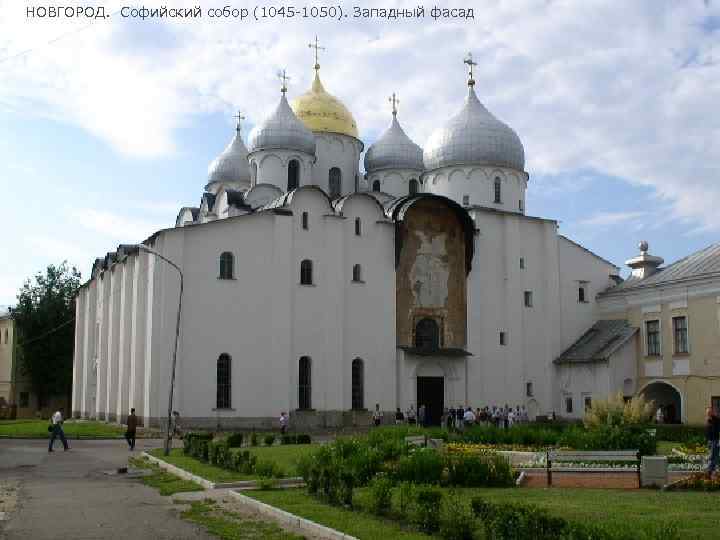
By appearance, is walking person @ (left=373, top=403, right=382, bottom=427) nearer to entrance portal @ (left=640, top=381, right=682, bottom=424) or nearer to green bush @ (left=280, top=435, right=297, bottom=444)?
green bush @ (left=280, top=435, right=297, bottom=444)

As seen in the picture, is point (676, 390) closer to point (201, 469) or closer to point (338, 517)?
point (201, 469)

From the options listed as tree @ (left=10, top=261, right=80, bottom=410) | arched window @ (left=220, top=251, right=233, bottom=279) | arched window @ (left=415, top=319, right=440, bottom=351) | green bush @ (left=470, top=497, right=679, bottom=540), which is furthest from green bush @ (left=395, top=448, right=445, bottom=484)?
tree @ (left=10, top=261, right=80, bottom=410)

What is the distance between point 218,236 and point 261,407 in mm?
7124

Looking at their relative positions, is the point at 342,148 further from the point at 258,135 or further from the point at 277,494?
the point at 277,494

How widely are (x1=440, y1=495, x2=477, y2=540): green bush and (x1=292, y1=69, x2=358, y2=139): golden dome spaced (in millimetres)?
36769

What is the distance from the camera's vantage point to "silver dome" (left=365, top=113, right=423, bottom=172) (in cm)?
4622

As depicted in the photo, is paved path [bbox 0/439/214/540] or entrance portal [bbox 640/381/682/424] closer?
paved path [bbox 0/439/214/540]

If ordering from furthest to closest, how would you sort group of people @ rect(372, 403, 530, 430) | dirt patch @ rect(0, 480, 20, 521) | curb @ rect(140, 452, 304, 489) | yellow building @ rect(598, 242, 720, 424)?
group of people @ rect(372, 403, 530, 430) < yellow building @ rect(598, 242, 720, 424) < curb @ rect(140, 452, 304, 489) < dirt patch @ rect(0, 480, 20, 521)

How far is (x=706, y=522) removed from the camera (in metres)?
10.2

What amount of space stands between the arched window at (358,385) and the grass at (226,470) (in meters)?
11.4

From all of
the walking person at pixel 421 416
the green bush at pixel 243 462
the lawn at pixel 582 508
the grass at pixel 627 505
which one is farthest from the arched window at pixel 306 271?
the grass at pixel 627 505

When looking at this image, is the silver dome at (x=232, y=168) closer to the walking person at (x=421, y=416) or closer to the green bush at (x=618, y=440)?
the walking person at (x=421, y=416)

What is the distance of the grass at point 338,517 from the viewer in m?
A: 9.99

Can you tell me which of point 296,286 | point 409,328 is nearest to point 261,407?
point 296,286
